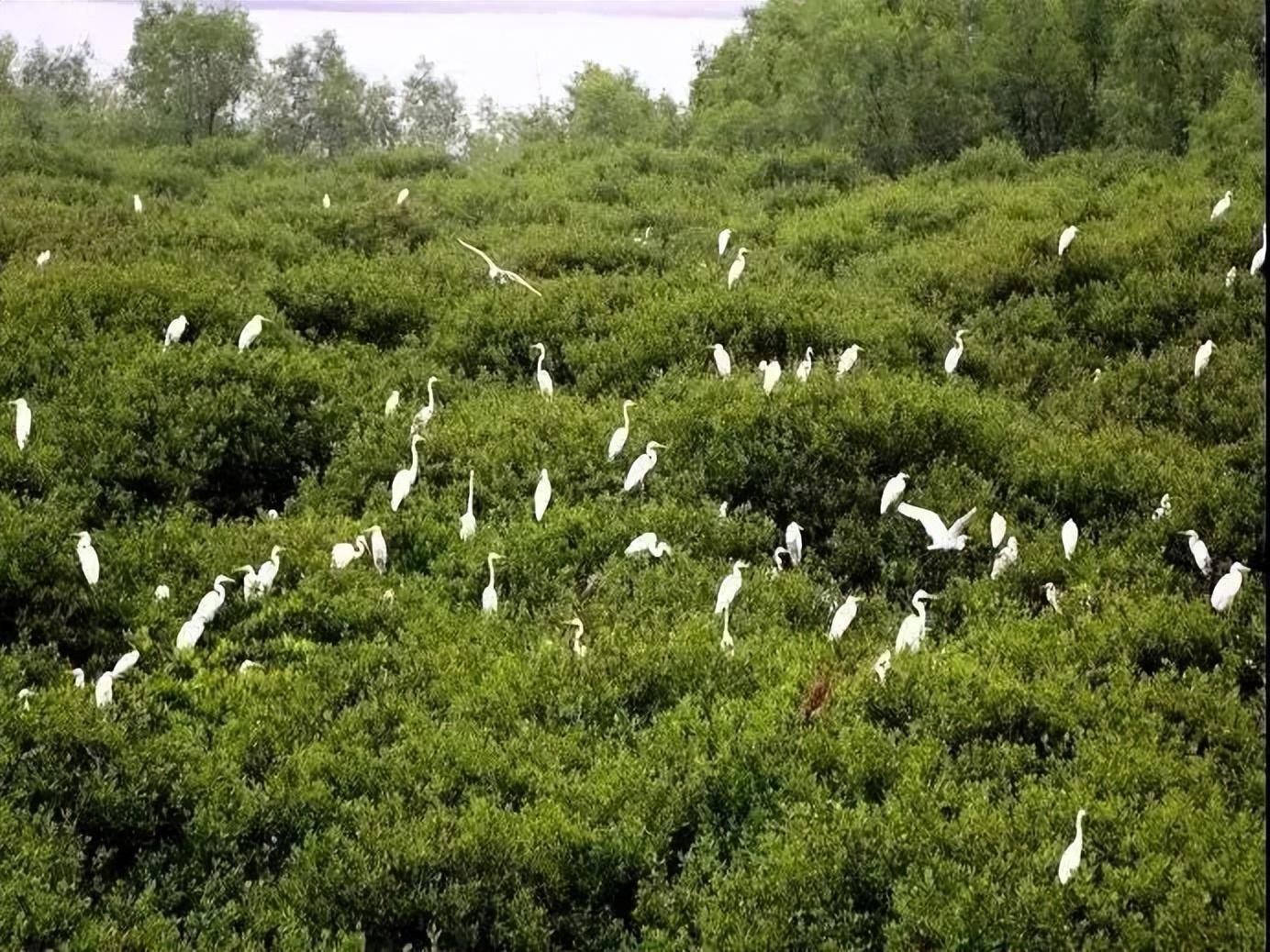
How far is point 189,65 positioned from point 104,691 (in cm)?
2053

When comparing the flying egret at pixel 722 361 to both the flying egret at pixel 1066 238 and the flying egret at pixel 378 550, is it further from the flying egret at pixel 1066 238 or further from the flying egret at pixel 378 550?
the flying egret at pixel 1066 238

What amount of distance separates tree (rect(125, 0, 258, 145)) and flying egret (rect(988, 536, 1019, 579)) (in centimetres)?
2032

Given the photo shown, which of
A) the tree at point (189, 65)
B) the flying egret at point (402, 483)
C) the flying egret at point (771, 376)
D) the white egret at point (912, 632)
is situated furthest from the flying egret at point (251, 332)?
the tree at point (189, 65)

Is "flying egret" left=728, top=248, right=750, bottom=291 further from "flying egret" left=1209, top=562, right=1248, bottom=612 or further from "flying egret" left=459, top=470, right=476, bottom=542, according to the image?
"flying egret" left=1209, top=562, right=1248, bottom=612

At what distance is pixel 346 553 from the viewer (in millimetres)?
8188

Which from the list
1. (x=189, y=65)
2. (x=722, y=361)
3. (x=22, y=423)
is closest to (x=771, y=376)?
(x=722, y=361)

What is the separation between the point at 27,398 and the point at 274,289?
3.51 metres

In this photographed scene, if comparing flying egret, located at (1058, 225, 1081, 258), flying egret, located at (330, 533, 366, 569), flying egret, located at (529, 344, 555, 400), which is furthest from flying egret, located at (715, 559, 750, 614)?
flying egret, located at (1058, 225, 1081, 258)

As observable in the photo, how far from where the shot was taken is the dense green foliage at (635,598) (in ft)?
17.6

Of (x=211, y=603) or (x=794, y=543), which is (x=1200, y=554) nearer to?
(x=794, y=543)

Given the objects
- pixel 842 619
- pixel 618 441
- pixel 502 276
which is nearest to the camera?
pixel 842 619

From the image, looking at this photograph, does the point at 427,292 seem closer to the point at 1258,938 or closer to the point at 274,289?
the point at 274,289

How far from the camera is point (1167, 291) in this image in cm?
1198

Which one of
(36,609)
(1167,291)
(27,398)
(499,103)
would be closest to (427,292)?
(27,398)
